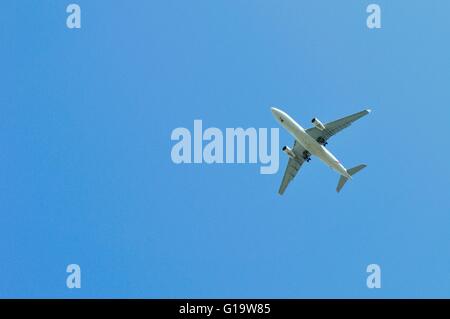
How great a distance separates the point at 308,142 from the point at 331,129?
3660mm

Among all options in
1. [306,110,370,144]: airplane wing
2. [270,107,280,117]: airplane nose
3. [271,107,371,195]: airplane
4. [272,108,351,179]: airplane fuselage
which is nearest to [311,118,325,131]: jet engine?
[271,107,371,195]: airplane

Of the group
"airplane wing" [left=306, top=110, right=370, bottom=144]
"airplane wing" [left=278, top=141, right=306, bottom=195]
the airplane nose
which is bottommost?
"airplane wing" [left=278, top=141, right=306, bottom=195]

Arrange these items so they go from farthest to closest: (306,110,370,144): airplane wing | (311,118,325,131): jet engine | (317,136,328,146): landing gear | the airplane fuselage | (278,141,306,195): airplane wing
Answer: (278,141,306,195): airplane wing → (317,136,328,146): landing gear → (306,110,370,144): airplane wing → (311,118,325,131): jet engine → the airplane fuselage

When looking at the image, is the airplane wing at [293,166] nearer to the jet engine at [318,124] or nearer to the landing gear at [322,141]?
the landing gear at [322,141]

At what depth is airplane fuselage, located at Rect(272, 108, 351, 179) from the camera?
7231cm

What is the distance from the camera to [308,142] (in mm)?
74188

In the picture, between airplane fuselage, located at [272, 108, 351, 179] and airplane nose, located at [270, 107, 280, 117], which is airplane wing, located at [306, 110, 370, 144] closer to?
airplane fuselage, located at [272, 108, 351, 179]

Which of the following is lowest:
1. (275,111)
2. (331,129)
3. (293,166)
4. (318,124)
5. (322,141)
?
(293,166)

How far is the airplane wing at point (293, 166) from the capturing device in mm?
81000

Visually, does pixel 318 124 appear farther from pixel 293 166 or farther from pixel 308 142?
pixel 293 166

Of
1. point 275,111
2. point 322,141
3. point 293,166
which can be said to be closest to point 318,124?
point 322,141

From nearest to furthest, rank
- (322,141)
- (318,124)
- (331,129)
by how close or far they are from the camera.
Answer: (318,124), (331,129), (322,141)
